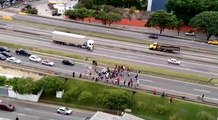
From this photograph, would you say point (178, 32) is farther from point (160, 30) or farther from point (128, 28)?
point (128, 28)

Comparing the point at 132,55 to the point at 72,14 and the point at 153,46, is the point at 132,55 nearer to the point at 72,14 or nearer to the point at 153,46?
the point at 153,46

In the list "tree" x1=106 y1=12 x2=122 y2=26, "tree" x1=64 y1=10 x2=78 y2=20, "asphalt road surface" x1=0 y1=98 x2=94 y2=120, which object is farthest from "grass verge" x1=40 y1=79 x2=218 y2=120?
"tree" x1=64 y1=10 x2=78 y2=20

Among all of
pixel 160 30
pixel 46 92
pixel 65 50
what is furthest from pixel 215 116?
pixel 160 30

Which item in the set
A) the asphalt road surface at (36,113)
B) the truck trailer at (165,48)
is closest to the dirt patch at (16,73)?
the asphalt road surface at (36,113)

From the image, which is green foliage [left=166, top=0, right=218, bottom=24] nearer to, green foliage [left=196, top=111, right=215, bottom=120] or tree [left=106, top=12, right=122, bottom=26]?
tree [left=106, top=12, right=122, bottom=26]

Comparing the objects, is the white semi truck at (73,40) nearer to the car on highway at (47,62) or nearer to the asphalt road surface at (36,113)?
the car on highway at (47,62)

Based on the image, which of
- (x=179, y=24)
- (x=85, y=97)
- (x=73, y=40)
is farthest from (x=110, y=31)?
(x=85, y=97)
